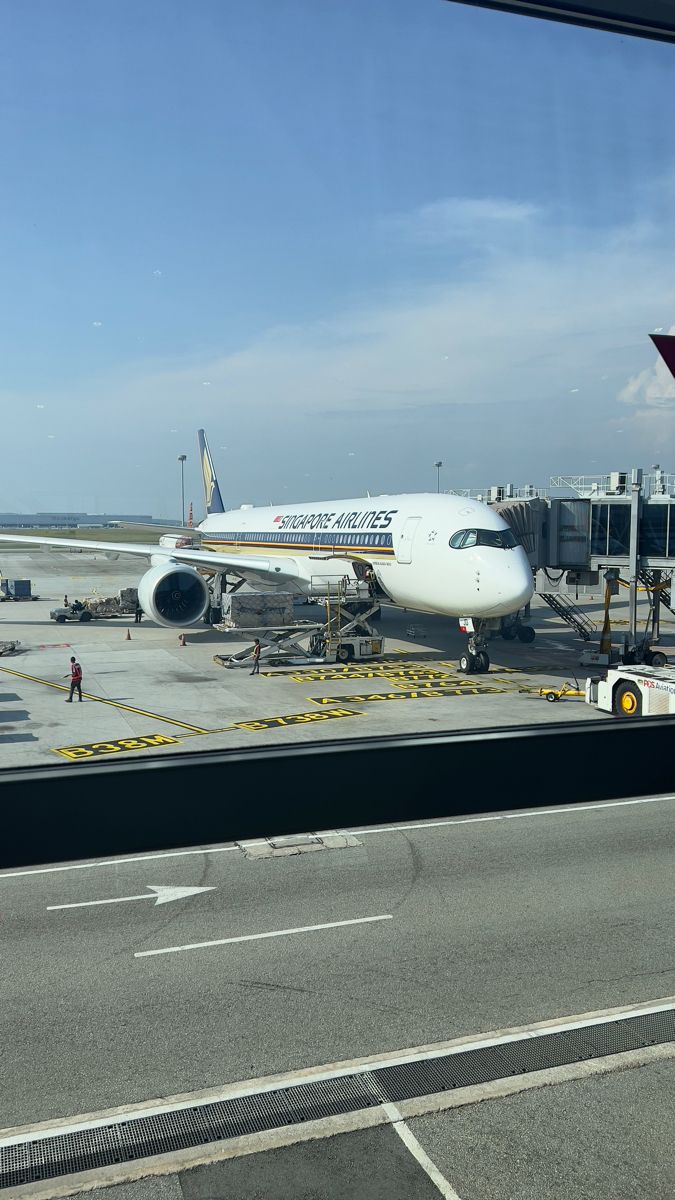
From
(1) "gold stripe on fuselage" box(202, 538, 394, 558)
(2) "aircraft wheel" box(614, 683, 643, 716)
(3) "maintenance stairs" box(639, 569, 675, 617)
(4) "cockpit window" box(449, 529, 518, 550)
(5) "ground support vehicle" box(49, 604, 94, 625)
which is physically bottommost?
(2) "aircraft wheel" box(614, 683, 643, 716)

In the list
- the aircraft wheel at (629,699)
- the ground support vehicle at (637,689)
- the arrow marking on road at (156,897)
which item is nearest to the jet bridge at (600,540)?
the ground support vehicle at (637,689)

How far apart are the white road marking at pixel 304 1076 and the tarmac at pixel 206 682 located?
2901 mm

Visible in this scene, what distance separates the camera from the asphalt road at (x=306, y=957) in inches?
321

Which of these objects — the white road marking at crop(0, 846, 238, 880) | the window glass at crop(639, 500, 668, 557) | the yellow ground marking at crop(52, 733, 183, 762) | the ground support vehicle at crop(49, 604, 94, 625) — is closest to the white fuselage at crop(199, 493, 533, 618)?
the window glass at crop(639, 500, 668, 557)

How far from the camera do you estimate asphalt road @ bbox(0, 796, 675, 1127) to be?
8.16 m

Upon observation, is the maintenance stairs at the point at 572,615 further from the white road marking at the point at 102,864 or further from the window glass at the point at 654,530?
the white road marking at the point at 102,864

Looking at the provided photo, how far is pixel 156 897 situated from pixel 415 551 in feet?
49.4

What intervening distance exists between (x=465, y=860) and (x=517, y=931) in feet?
8.32

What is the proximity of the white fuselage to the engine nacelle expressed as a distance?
3.85 m

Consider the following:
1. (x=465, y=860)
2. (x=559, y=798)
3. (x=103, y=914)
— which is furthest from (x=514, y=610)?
(x=559, y=798)

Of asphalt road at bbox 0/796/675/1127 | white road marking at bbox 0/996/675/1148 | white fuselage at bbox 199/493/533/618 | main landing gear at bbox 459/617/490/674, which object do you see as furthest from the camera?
main landing gear at bbox 459/617/490/674

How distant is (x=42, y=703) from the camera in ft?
35.1

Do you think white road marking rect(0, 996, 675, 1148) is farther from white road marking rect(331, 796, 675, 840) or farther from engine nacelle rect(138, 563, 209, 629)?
engine nacelle rect(138, 563, 209, 629)

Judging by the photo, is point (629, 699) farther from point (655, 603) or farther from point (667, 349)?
point (655, 603)
